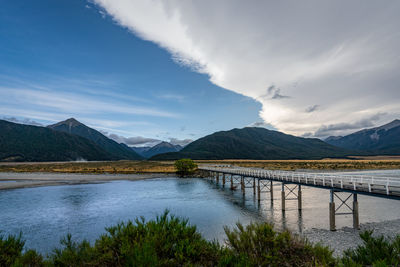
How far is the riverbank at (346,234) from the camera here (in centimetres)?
2064

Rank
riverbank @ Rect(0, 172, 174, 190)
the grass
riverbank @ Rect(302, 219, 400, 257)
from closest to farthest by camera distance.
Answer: the grass
riverbank @ Rect(302, 219, 400, 257)
riverbank @ Rect(0, 172, 174, 190)

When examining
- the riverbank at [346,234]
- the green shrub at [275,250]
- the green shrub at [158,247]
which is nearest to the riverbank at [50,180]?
the riverbank at [346,234]

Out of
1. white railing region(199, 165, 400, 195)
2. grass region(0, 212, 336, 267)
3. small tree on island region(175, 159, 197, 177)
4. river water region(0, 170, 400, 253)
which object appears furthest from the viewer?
small tree on island region(175, 159, 197, 177)

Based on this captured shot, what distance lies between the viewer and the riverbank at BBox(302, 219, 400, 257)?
20.6 m

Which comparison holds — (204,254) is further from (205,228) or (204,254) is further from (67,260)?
(205,228)

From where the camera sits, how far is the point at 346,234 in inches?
928

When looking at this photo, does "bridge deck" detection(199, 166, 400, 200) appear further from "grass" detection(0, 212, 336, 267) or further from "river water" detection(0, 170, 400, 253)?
"grass" detection(0, 212, 336, 267)

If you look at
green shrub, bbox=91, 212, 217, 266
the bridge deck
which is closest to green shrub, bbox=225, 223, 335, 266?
green shrub, bbox=91, 212, 217, 266

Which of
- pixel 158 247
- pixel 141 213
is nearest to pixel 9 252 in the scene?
pixel 158 247

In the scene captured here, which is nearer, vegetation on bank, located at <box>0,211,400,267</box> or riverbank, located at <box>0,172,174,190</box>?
vegetation on bank, located at <box>0,211,400,267</box>

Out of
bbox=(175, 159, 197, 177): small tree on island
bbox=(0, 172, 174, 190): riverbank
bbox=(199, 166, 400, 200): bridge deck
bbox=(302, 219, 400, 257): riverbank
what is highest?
bbox=(199, 166, 400, 200): bridge deck

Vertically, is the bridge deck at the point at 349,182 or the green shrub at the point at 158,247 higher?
the bridge deck at the point at 349,182

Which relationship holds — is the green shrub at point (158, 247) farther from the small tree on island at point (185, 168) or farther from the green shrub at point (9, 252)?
the small tree on island at point (185, 168)

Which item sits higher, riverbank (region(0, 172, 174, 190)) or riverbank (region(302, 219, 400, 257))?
riverbank (region(302, 219, 400, 257))
